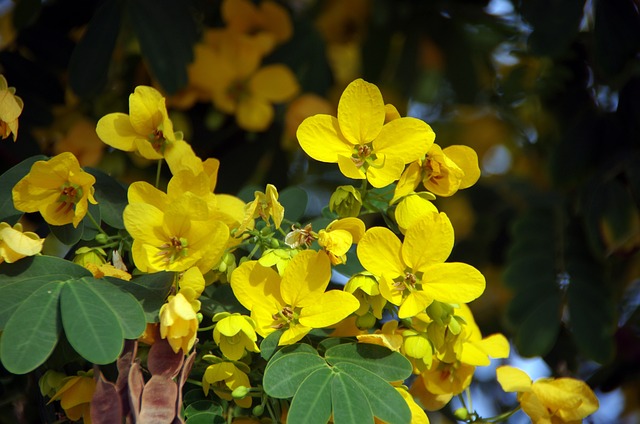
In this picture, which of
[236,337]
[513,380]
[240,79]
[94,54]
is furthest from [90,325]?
[240,79]

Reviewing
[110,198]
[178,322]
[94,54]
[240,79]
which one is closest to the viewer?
[178,322]

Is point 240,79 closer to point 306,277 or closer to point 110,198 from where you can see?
point 110,198

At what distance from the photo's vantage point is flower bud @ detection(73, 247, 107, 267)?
903 millimetres

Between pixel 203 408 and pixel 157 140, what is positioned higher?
pixel 157 140

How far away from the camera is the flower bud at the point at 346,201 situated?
897 millimetres

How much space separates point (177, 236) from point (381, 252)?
21 centimetres

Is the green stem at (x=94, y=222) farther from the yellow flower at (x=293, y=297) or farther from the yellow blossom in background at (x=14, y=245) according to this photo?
the yellow flower at (x=293, y=297)

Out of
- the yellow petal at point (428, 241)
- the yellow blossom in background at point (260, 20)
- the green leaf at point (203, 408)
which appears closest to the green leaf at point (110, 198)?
the green leaf at point (203, 408)

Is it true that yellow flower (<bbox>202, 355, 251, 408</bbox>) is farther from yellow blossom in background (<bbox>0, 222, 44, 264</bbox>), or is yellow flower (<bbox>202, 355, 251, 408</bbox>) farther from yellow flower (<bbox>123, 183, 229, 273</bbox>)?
yellow blossom in background (<bbox>0, 222, 44, 264</bbox>)

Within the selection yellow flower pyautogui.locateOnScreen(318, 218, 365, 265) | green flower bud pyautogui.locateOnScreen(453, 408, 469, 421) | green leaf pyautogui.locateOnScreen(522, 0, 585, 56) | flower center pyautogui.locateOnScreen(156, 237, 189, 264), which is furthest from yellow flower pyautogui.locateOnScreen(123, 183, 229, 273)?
green leaf pyautogui.locateOnScreen(522, 0, 585, 56)

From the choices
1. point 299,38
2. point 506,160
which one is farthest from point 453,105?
point 299,38

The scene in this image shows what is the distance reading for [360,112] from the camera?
0.92 metres

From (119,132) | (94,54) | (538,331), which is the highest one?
(119,132)

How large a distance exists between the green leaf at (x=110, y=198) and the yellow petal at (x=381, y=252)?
29cm
